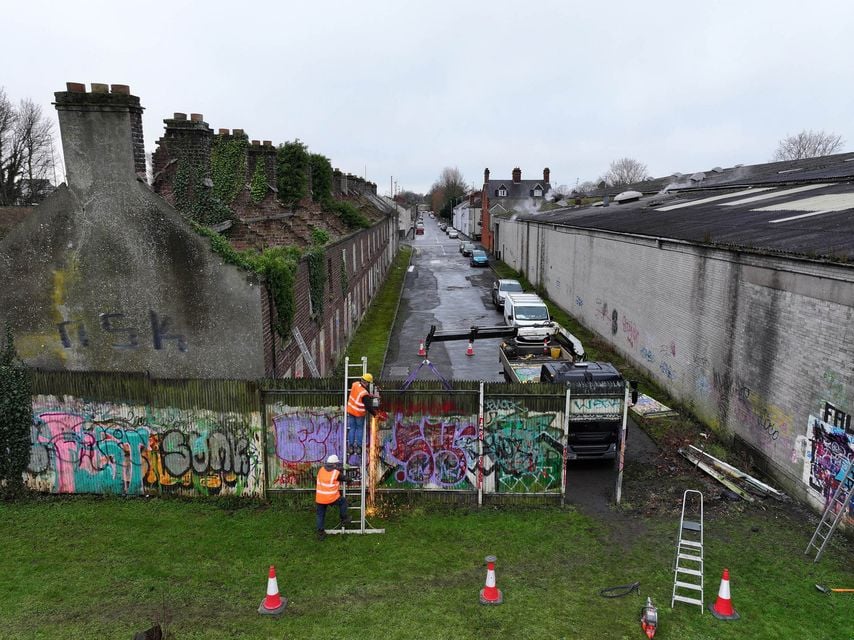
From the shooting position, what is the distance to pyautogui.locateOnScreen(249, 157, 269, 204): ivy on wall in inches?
907

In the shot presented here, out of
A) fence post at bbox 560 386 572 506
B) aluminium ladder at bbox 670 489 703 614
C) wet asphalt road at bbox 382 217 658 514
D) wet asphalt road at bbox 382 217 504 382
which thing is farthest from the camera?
wet asphalt road at bbox 382 217 504 382

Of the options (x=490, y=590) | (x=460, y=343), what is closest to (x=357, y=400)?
(x=490, y=590)

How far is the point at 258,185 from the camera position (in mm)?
23062

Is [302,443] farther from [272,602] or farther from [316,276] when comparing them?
[316,276]

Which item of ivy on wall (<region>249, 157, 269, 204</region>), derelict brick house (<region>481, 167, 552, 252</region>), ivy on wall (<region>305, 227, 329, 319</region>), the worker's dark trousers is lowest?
the worker's dark trousers

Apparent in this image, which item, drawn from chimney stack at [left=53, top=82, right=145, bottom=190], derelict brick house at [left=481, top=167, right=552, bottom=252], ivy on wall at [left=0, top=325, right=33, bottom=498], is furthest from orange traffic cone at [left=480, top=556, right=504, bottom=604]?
derelict brick house at [left=481, top=167, right=552, bottom=252]

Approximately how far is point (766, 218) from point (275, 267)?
49.9 feet

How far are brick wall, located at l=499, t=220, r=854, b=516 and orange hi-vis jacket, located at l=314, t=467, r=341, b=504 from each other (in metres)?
9.76

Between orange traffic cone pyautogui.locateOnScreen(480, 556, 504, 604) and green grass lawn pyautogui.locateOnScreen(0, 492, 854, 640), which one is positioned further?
orange traffic cone pyautogui.locateOnScreen(480, 556, 504, 604)

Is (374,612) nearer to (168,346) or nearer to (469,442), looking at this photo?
(469,442)

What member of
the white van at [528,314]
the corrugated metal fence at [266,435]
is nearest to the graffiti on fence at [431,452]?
the corrugated metal fence at [266,435]

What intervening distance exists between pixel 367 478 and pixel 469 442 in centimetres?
219

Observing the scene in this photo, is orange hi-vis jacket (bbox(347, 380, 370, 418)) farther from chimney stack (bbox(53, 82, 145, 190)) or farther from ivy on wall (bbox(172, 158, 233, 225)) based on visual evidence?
ivy on wall (bbox(172, 158, 233, 225))

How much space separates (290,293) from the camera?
13883mm
